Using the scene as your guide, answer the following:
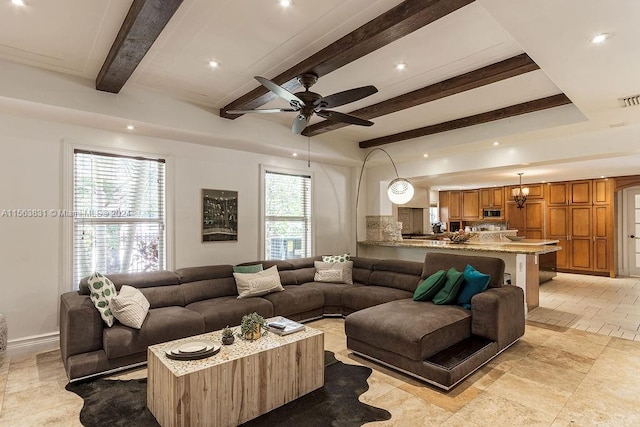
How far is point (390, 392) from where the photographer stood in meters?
2.78

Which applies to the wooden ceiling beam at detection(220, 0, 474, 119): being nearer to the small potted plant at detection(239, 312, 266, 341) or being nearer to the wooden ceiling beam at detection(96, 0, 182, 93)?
the wooden ceiling beam at detection(96, 0, 182, 93)

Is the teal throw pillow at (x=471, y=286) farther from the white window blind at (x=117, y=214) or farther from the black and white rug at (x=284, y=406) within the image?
the white window blind at (x=117, y=214)

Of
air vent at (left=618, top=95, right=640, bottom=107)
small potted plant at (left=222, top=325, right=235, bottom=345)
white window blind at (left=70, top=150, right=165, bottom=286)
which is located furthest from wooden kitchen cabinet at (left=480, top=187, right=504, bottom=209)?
small potted plant at (left=222, top=325, right=235, bottom=345)

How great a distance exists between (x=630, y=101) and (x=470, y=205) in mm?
7432

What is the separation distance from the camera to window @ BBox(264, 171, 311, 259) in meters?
5.65

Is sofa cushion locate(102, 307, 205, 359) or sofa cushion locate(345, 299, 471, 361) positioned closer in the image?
sofa cushion locate(345, 299, 471, 361)

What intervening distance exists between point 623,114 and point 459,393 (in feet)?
11.4

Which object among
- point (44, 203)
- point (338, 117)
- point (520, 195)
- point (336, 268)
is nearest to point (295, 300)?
point (336, 268)

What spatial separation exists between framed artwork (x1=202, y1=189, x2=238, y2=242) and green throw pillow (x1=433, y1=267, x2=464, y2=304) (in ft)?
9.75

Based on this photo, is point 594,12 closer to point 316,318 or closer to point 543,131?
point 543,131

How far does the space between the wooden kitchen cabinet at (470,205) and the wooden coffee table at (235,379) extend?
29.4 ft

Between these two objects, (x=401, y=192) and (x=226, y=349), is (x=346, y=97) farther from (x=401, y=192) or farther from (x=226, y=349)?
(x=401, y=192)

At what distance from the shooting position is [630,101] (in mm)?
3355

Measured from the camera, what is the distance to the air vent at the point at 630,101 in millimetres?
3293
